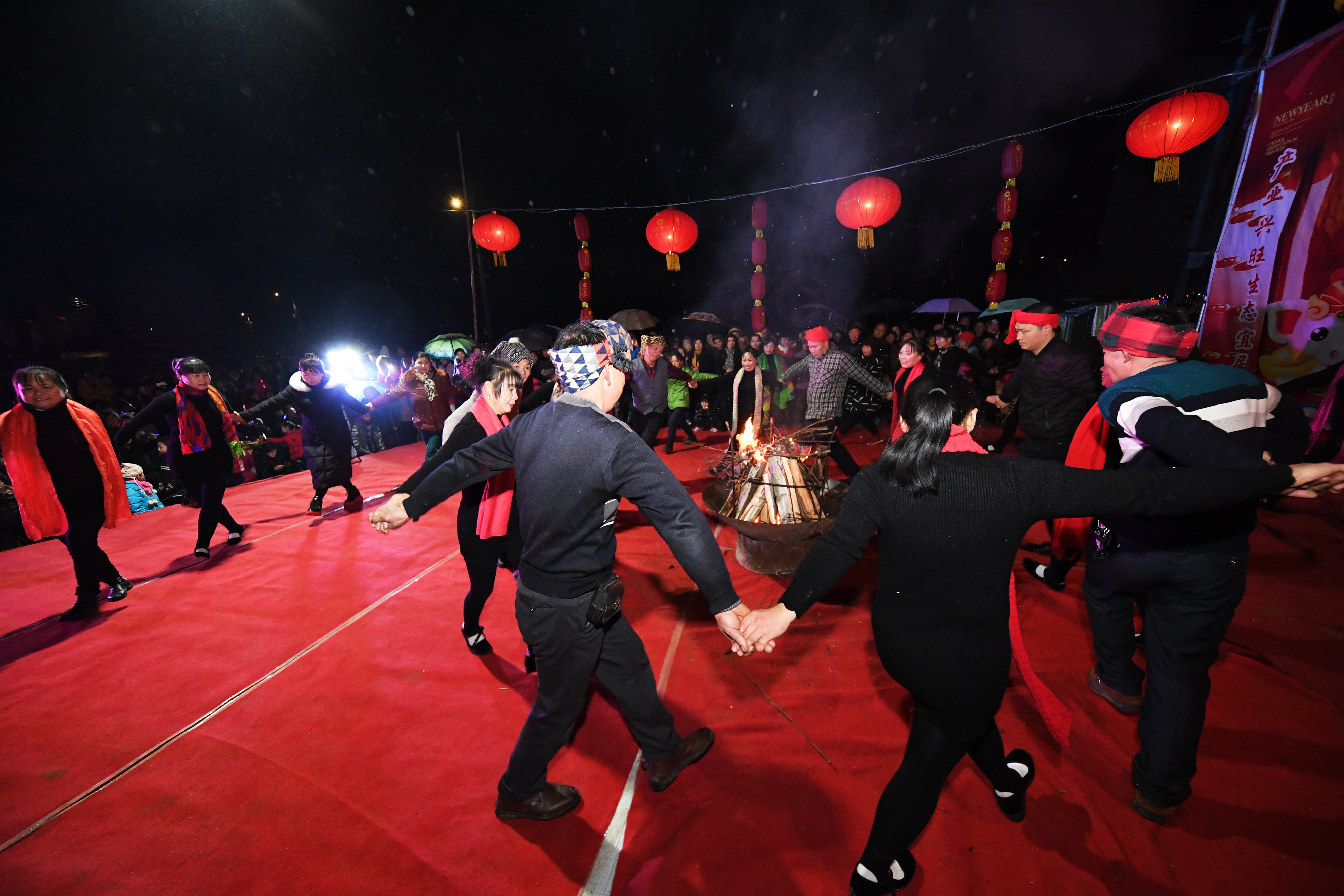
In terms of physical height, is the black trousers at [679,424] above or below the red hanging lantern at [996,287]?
below

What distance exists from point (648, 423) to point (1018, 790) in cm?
622

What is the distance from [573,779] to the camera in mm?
2555

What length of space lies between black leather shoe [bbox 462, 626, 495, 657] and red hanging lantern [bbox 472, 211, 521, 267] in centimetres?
839

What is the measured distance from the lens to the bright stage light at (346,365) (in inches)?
593

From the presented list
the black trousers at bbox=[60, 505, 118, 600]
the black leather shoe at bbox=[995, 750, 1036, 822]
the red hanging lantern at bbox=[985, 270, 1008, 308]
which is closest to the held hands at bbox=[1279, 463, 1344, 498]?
the black leather shoe at bbox=[995, 750, 1036, 822]

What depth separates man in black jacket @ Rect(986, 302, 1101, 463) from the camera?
13.7ft

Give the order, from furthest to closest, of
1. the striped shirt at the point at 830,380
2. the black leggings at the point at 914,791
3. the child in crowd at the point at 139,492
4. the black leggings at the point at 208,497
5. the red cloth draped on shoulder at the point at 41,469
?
1. the child in crowd at the point at 139,492
2. the striped shirt at the point at 830,380
3. the black leggings at the point at 208,497
4. the red cloth draped on shoulder at the point at 41,469
5. the black leggings at the point at 914,791

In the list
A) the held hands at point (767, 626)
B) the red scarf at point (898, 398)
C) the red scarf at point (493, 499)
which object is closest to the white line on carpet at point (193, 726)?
the red scarf at point (493, 499)

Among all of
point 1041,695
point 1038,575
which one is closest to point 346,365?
point 1038,575

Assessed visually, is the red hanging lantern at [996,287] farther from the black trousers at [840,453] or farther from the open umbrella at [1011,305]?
the black trousers at [840,453]

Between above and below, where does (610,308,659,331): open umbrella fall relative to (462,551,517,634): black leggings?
above

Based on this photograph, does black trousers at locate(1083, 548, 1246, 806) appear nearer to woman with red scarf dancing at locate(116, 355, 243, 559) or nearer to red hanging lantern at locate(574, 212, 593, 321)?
woman with red scarf dancing at locate(116, 355, 243, 559)

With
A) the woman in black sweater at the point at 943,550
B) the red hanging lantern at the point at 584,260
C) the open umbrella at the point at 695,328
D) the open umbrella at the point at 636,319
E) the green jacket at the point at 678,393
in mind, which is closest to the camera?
the woman in black sweater at the point at 943,550

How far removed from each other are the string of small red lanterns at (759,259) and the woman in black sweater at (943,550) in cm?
989
